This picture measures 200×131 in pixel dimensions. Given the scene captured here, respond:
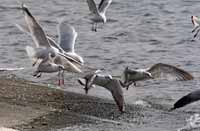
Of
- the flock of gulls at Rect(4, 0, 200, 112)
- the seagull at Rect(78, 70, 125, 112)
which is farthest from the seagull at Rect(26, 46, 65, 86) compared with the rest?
the seagull at Rect(78, 70, 125, 112)

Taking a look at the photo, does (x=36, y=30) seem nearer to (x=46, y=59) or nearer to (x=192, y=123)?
(x=46, y=59)

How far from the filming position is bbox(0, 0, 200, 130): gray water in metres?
12.5

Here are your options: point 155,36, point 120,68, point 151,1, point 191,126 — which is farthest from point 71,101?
point 151,1

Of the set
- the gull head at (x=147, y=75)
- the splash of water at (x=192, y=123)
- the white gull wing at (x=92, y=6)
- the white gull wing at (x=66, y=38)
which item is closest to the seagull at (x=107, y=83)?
the gull head at (x=147, y=75)

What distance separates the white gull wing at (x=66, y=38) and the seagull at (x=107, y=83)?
137 centimetres

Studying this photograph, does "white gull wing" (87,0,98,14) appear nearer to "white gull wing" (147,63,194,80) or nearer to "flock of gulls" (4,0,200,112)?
"flock of gulls" (4,0,200,112)

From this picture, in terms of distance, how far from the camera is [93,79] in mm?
10000

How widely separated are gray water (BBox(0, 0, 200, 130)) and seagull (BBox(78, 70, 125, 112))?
20.3 inches

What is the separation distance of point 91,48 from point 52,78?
326cm

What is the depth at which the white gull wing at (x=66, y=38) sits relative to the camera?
465 inches

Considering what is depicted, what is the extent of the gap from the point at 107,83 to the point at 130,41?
7.19 meters

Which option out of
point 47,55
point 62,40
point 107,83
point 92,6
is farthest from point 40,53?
point 92,6

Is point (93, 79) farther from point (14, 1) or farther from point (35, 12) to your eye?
point (14, 1)

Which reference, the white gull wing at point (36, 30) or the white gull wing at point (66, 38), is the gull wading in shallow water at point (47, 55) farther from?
the white gull wing at point (66, 38)
